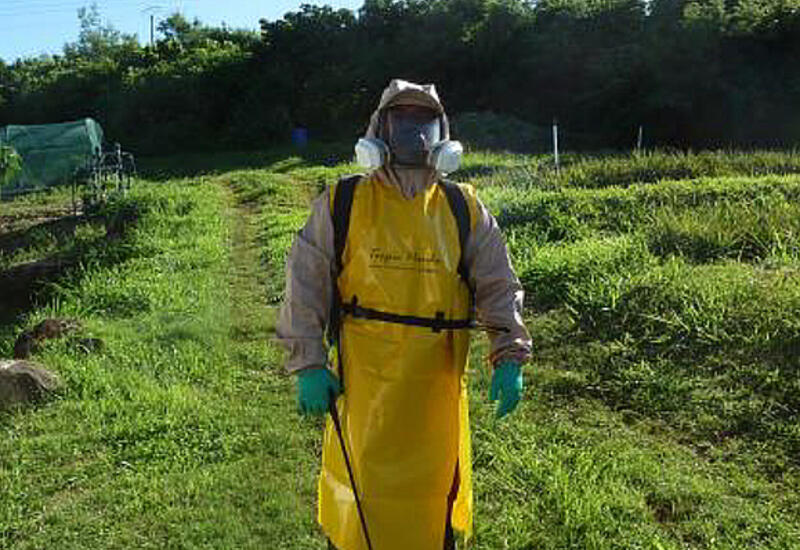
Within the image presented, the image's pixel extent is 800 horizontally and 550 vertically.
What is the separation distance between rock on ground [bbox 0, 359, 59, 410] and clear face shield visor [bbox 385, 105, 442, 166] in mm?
4010

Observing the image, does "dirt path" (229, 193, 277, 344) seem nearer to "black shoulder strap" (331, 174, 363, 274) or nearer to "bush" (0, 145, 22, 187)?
"black shoulder strap" (331, 174, 363, 274)

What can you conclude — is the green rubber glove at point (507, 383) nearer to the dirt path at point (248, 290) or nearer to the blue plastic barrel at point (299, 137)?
the dirt path at point (248, 290)

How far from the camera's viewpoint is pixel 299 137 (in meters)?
29.5

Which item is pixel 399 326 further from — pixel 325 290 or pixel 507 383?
pixel 507 383

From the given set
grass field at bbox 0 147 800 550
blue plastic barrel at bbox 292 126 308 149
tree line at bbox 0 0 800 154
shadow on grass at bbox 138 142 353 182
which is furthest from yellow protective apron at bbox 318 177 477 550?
blue plastic barrel at bbox 292 126 308 149

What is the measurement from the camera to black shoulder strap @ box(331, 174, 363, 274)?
9.16ft

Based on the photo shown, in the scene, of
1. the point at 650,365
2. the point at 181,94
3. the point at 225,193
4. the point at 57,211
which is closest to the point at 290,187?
the point at 225,193

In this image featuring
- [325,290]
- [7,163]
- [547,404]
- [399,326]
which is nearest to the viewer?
[399,326]

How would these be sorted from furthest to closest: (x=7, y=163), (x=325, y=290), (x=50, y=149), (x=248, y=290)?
(x=50, y=149) < (x=7, y=163) < (x=248, y=290) < (x=325, y=290)

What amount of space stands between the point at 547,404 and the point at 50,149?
66.7 feet

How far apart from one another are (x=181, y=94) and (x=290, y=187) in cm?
1706

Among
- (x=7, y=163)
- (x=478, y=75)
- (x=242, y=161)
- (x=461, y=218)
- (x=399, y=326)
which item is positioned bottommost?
(x=242, y=161)

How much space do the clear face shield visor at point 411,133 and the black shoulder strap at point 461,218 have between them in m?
0.13


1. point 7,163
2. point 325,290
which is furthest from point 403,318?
point 7,163
